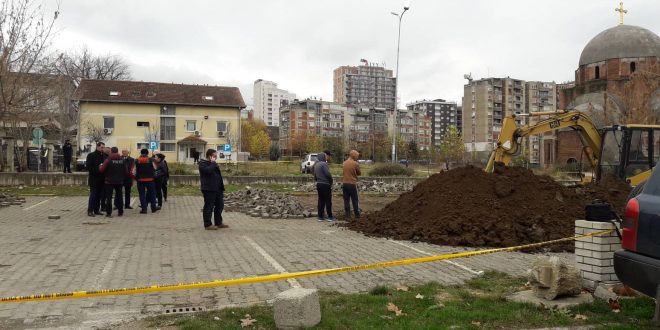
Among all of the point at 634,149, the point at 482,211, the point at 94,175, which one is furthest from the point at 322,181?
the point at 634,149

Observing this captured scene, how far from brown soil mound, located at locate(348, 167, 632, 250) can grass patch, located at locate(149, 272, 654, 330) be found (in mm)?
4323

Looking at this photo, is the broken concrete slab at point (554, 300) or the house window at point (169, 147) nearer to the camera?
the broken concrete slab at point (554, 300)

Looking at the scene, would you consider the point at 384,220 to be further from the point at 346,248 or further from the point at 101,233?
the point at 101,233

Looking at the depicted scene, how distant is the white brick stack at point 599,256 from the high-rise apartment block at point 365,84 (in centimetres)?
16800

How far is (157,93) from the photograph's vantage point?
65.9 m

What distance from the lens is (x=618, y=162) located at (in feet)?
47.6

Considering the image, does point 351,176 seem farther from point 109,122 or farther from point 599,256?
point 109,122

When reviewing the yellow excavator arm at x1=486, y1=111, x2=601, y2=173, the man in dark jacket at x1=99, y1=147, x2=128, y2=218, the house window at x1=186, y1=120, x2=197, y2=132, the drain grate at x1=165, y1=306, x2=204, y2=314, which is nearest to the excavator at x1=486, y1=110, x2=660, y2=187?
the yellow excavator arm at x1=486, y1=111, x2=601, y2=173

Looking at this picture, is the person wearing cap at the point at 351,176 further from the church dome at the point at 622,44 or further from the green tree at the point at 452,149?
the green tree at the point at 452,149

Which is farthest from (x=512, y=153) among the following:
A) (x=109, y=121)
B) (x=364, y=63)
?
(x=364, y=63)

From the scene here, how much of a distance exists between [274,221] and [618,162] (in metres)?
9.84

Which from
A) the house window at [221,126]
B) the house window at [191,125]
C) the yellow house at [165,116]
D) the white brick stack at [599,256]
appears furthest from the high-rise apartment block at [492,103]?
the white brick stack at [599,256]

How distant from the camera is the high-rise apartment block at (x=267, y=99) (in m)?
189

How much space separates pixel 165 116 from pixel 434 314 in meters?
64.5
